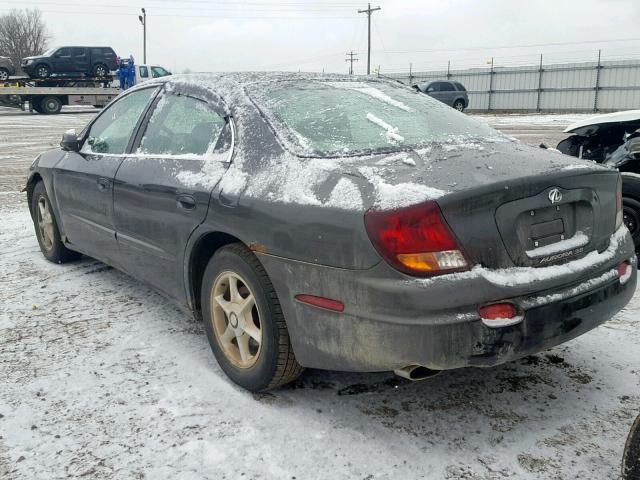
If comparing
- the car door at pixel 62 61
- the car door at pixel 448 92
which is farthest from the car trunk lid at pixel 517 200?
the car door at pixel 62 61

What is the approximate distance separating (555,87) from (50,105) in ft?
84.6

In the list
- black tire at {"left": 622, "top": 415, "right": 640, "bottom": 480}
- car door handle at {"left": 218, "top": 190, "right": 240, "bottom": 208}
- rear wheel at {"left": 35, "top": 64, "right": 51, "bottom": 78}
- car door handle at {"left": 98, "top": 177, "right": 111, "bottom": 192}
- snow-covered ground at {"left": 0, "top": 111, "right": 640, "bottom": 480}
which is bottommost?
snow-covered ground at {"left": 0, "top": 111, "right": 640, "bottom": 480}

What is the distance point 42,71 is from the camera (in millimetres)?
27984

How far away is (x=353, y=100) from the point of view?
3.13m

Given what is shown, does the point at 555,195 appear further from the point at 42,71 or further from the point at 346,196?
the point at 42,71

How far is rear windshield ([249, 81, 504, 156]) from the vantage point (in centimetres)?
272

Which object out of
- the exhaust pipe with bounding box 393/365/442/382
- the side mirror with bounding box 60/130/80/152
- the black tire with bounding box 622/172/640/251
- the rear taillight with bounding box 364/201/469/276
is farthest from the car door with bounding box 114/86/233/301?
the black tire with bounding box 622/172/640/251

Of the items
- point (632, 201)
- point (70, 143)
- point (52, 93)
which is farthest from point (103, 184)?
point (52, 93)

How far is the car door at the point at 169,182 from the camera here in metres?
2.94

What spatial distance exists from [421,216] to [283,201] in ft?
2.01

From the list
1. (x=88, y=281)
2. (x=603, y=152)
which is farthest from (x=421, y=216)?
(x=603, y=152)

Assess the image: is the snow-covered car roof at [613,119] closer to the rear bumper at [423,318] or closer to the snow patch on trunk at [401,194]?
the rear bumper at [423,318]

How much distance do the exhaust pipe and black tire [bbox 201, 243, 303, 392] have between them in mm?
537

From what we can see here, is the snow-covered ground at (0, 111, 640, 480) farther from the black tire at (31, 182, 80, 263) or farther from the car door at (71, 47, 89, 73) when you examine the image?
the car door at (71, 47, 89, 73)
